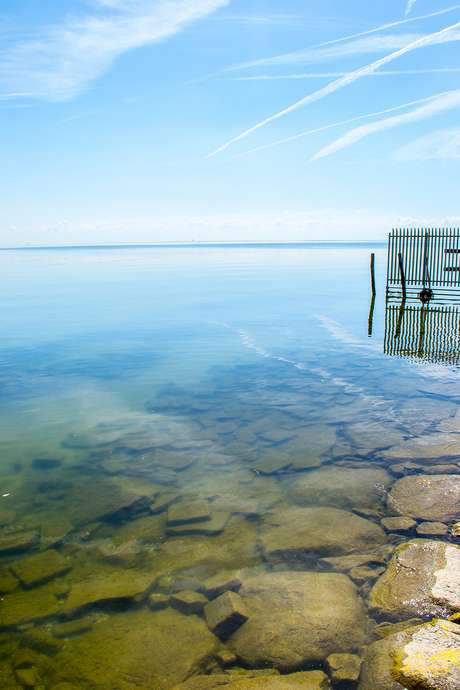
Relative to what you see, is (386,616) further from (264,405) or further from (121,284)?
(121,284)

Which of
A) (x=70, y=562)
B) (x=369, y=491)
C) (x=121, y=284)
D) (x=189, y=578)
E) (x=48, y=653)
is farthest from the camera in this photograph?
(x=121, y=284)

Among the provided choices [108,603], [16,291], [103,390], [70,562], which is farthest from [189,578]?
[16,291]

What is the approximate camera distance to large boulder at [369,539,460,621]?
159 inches

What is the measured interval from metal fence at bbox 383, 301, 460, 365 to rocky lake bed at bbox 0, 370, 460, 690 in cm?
600

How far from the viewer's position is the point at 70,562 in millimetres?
5148

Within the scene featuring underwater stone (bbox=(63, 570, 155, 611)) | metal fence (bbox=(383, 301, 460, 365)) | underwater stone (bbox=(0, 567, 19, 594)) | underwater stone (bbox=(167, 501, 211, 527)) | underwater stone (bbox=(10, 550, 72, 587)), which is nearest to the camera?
underwater stone (bbox=(63, 570, 155, 611))

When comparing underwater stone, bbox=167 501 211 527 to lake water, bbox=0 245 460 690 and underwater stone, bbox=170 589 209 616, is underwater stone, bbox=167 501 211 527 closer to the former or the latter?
lake water, bbox=0 245 460 690

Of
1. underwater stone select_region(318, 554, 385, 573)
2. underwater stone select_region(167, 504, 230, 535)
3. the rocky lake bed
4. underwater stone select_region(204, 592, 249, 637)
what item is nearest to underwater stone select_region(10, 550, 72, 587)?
the rocky lake bed

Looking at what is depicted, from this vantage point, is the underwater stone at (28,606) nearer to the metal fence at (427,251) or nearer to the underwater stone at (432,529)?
the underwater stone at (432,529)

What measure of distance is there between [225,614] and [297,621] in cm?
67

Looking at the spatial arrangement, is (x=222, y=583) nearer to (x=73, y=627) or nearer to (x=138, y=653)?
(x=138, y=653)

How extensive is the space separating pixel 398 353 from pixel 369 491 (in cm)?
890

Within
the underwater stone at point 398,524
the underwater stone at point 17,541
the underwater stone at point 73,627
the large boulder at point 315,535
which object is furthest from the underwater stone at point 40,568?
the underwater stone at point 398,524

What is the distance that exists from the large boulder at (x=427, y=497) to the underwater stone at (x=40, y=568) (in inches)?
163
